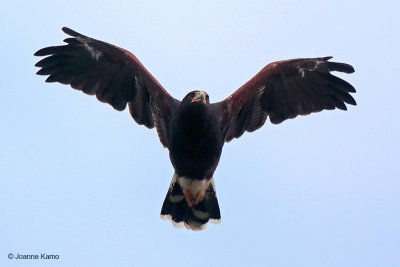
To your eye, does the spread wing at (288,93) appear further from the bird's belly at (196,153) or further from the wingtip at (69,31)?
the wingtip at (69,31)

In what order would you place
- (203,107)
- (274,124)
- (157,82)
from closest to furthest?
(203,107), (157,82), (274,124)

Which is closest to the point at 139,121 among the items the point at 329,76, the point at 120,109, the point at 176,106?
the point at 120,109

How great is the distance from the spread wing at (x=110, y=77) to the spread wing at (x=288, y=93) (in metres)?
1.22

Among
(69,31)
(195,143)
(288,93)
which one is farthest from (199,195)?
(69,31)

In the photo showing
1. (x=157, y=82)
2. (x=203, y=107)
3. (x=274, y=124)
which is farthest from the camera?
(x=274, y=124)

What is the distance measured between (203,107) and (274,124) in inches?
85.8

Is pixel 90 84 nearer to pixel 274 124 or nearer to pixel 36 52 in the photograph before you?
pixel 36 52

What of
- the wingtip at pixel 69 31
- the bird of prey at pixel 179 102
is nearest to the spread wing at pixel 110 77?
the bird of prey at pixel 179 102

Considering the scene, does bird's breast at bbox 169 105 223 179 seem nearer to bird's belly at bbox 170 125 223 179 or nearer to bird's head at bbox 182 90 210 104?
bird's belly at bbox 170 125 223 179

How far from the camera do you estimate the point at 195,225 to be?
11.5m

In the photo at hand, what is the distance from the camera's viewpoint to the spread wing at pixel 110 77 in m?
11.0

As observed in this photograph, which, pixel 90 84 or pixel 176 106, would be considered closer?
pixel 176 106

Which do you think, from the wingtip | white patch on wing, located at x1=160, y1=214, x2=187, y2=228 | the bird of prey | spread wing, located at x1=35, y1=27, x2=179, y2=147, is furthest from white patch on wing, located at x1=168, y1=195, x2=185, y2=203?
the wingtip

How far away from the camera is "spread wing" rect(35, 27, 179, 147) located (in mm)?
11031
